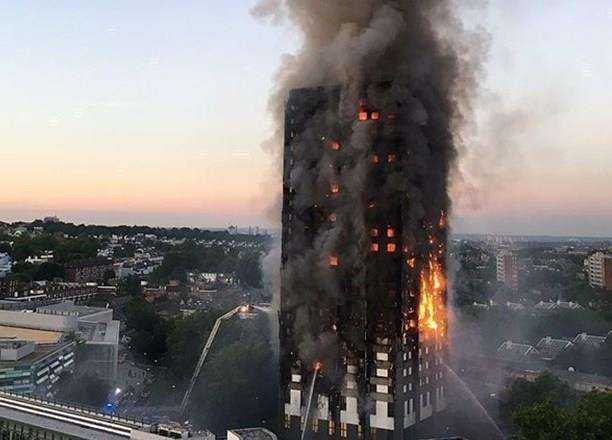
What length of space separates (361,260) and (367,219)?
1.96 meters

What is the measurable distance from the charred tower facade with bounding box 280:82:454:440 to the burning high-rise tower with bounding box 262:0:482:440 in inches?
2.2

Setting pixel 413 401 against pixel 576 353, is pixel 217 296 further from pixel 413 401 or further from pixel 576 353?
pixel 413 401

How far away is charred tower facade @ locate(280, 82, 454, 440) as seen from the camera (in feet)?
101

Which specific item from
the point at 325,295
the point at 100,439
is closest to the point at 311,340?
the point at 325,295

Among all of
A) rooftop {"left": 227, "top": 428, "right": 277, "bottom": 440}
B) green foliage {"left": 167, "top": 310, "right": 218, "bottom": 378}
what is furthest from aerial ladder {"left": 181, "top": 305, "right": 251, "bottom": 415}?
rooftop {"left": 227, "top": 428, "right": 277, "bottom": 440}

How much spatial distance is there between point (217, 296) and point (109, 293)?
18333 millimetres

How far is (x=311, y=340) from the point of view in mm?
32188

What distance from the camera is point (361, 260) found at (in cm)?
3155

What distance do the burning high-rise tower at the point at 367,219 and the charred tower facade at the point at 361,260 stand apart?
0.06 meters

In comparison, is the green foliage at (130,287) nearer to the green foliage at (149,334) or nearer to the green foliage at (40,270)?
the green foliage at (40,270)

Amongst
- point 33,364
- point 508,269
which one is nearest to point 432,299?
point 33,364

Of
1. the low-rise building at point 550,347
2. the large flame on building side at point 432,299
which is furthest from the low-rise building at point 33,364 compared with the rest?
the low-rise building at point 550,347

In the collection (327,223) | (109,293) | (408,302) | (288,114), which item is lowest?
(109,293)

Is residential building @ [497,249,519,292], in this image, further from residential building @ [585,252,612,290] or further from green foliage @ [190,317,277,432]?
green foliage @ [190,317,277,432]
